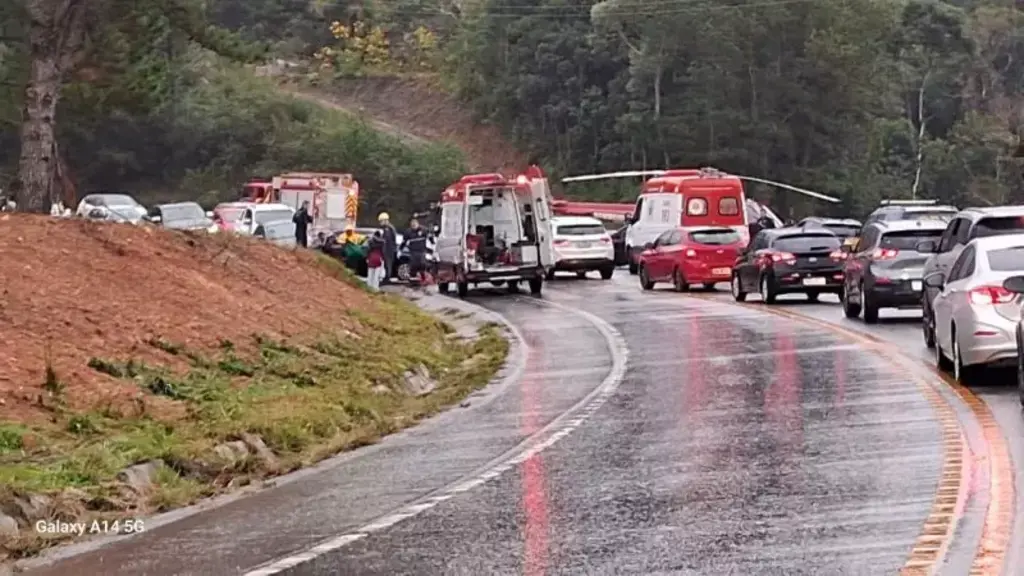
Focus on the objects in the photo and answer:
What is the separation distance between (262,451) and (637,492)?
13.7ft

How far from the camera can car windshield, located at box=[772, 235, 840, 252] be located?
104 ft

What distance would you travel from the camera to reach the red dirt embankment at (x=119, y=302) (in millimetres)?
15093

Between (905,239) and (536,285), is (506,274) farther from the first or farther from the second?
(905,239)

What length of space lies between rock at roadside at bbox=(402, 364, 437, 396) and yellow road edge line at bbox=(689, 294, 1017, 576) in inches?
253

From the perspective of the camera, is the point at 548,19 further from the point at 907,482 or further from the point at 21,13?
the point at 907,482

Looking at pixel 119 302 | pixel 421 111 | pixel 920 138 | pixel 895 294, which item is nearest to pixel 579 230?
pixel 895 294

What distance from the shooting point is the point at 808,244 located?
31.8 metres

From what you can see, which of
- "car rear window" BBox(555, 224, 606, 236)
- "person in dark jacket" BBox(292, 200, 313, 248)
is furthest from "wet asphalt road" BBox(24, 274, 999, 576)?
"person in dark jacket" BBox(292, 200, 313, 248)

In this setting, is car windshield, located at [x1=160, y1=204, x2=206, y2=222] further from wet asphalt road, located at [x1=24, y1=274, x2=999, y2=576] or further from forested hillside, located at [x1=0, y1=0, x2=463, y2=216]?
wet asphalt road, located at [x1=24, y1=274, x2=999, y2=576]

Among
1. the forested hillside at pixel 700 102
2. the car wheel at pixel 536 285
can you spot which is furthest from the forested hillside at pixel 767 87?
the car wheel at pixel 536 285

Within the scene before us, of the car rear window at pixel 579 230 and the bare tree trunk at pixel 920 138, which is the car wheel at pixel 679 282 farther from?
the bare tree trunk at pixel 920 138

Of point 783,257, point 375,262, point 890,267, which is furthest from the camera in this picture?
point 375,262

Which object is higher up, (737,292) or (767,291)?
(767,291)

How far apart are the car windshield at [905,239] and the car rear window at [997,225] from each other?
3711 millimetres
